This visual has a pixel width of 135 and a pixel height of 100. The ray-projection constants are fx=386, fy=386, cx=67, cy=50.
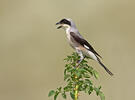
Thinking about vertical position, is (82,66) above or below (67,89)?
above

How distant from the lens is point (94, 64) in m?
12.6

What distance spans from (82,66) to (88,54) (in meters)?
2.24

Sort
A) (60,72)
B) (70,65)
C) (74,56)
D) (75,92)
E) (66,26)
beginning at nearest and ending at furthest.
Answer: (75,92)
(70,65)
(74,56)
(66,26)
(60,72)

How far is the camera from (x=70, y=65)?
3.48 m

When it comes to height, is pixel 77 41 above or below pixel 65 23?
below

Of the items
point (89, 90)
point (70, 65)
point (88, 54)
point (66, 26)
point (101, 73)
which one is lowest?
point (89, 90)

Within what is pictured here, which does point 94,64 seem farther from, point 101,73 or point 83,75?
point 83,75

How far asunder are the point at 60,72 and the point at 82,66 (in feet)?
29.1

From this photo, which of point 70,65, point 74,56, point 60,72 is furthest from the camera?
point 60,72

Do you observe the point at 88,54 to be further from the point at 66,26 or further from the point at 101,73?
the point at 101,73

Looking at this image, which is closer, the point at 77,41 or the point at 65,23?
the point at 65,23

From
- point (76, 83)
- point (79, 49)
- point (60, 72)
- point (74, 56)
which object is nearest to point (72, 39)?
point (79, 49)

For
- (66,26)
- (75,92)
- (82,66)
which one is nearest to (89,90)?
(75,92)

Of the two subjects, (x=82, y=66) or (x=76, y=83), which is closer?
(x=76, y=83)
